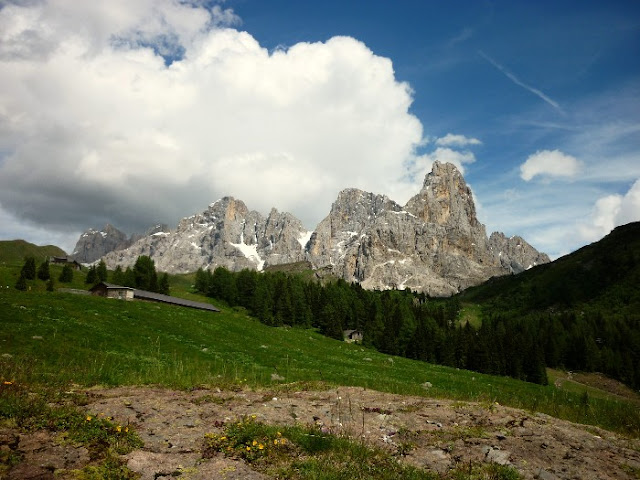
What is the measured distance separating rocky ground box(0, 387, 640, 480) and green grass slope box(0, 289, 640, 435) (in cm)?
334

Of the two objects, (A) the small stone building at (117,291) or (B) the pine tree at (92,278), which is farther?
(B) the pine tree at (92,278)

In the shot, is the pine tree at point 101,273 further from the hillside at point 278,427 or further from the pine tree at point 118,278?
the hillside at point 278,427

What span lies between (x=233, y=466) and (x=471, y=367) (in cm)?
9733

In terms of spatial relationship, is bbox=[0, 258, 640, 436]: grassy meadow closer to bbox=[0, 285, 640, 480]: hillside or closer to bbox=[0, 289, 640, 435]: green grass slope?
bbox=[0, 289, 640, 435]: green grass slope

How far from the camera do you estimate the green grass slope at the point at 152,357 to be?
16.3 meters

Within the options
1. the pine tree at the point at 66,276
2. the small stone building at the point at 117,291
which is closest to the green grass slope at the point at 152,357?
the small stone building at the point at 117,291

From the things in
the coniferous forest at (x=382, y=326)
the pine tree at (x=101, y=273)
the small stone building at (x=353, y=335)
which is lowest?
the small stone building at (x=353, y=335)

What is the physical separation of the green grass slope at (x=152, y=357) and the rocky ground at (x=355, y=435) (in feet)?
10.9

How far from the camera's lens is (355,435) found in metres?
10.8

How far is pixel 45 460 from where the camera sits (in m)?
7.33

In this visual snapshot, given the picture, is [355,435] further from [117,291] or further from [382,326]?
[382,326]

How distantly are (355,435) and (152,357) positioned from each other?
1841 centimetres

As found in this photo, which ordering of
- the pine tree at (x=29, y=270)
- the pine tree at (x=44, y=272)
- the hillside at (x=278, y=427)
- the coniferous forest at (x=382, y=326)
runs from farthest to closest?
1. the pine tree at (x=44, y=272)
2. the pine tree at (x=29, y=270)
3. the coniferous forest at (x=382, y=326)
4. the hillside at (x=278, y=427)

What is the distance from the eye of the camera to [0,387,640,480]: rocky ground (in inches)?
308
